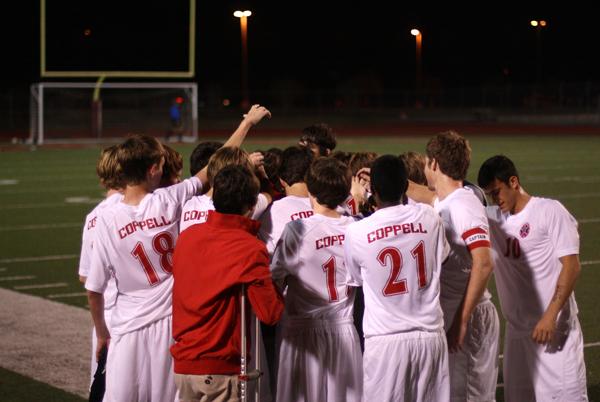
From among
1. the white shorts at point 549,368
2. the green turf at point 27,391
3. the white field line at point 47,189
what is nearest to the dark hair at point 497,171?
the white shorts at point 549,368

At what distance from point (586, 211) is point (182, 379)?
12.9 metres

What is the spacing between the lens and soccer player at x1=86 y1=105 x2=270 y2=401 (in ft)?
17.1

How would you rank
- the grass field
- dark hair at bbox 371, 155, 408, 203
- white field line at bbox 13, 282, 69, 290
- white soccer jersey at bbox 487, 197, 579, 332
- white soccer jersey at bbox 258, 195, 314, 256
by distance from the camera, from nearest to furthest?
dark hair at bbox 371, 155, 408, 203
white soccer jersey at bbox 487, 197, 579, 332
white soccer jersey at bbox 258, 195, 314, 256
the grass field
white field line at bbox 13, 282, 69, 290

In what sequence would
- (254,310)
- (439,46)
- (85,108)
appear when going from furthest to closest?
(439,46), (85,108), (254,310)

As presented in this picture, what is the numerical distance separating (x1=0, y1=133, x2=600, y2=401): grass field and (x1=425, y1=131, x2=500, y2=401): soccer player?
1379mm

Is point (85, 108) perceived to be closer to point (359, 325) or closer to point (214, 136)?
point (214, 136)

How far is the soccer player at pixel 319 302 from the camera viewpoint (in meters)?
5.22

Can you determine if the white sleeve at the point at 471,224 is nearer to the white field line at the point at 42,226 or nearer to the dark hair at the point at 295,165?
the dark hair at the point at 295,165

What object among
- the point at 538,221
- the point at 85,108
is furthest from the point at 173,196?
the point at 85,108

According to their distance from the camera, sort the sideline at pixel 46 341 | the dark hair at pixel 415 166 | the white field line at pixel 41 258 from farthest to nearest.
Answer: the white field line at pixel 41 258, the sideline at pixel 46 341, the dark hair at pixel 415 166

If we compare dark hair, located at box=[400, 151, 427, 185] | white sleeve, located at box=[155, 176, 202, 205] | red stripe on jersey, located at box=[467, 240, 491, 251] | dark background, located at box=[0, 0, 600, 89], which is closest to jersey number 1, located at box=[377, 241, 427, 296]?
red stripe on jersey, located at box=[467, 240, 491, 251]

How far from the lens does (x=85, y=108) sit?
4119cm

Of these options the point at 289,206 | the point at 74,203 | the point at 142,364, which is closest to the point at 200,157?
the point at 289,206

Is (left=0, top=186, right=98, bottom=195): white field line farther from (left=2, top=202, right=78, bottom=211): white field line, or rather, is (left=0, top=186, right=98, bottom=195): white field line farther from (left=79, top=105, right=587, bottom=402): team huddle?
(left=79, top=105, right=587, bottom=402): team huddle
